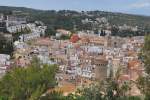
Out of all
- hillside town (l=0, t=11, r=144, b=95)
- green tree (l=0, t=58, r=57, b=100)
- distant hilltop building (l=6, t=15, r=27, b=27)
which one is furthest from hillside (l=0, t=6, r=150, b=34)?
green tree (l=0, t=58, r=57, b=100)

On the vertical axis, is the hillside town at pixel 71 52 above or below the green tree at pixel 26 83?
below

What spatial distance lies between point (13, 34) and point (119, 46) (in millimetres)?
17047

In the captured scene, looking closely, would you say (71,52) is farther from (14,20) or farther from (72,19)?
(72,19)

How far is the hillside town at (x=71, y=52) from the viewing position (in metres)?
49.6

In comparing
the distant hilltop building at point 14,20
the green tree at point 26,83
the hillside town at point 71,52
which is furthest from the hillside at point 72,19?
the green tree at point 26,83

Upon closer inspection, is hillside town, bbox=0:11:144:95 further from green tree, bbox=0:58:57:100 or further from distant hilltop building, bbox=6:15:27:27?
green tree, bbox=0:58:57:100

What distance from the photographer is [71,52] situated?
70812mm

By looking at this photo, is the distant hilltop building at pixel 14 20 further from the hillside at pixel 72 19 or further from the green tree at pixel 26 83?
the green tree at pixel 26 83

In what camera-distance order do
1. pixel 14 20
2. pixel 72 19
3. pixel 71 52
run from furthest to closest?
pixel 72 19 → pixel 14 20 → pixel 71 52

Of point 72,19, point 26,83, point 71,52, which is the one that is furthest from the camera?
point 72,19

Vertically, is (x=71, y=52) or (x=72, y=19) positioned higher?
A: (x=72, y=19)

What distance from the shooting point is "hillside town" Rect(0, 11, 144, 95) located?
4962 cm

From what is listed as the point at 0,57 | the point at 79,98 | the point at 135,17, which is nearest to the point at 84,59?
the point at 0,57

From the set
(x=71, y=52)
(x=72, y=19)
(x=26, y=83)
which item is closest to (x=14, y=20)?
(x=72, y=19)
